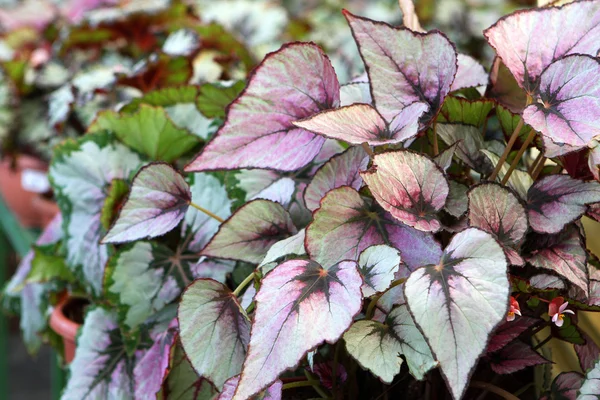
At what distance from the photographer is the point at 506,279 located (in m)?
0.37

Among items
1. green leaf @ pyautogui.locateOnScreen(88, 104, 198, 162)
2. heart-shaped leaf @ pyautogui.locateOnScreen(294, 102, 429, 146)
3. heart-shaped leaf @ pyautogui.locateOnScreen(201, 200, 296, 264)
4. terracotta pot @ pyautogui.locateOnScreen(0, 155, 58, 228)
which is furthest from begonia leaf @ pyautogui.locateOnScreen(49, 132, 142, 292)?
terracotta pot @ pyautogui.locateOnScreen(0, 155, 58, 228)

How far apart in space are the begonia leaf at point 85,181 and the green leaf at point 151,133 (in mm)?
14

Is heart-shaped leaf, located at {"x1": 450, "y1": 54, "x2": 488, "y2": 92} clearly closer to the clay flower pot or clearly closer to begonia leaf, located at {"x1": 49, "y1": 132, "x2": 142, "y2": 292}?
begonia leaf, located at {"x1": 49, "y1": 132, "x2": 142, "y2": 292}

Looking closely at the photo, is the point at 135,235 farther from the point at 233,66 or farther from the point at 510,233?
the point at 233,66

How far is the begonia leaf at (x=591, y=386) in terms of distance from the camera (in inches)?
15.5

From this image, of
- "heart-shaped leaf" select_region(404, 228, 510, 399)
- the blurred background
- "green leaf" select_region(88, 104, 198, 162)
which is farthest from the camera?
the blurred background

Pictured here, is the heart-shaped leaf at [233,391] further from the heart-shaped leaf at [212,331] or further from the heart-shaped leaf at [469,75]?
the heart-shaped leaf at [469,75]

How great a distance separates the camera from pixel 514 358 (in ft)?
1.55

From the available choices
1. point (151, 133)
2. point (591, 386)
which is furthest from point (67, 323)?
point (591, 386)

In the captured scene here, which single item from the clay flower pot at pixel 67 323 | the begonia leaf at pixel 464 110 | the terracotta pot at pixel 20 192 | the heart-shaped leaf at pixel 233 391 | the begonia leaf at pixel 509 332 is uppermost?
the begonia leaf at pixel 464 110

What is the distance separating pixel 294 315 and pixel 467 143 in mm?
199

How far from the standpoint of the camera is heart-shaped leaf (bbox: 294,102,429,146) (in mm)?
423

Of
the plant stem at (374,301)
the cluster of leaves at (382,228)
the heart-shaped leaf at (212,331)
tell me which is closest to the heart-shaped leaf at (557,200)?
the cluster of leaves at (382,228)

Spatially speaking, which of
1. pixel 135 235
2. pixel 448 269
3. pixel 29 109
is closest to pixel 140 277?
pixel 135 235
